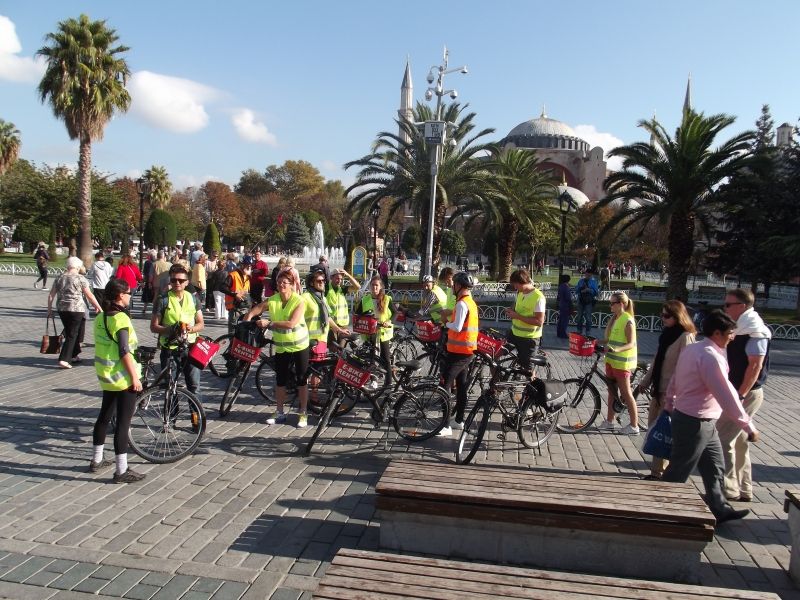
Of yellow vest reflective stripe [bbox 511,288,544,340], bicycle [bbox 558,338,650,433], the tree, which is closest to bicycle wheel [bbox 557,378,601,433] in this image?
bicycle [bbox 558,338,650,433]

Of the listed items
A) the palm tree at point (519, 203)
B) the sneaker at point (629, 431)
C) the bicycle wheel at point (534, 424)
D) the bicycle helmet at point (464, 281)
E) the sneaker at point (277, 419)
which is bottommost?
the sneaker at point (277, 419)

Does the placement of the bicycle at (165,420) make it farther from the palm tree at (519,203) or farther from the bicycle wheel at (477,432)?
the palm tree at (519,203)

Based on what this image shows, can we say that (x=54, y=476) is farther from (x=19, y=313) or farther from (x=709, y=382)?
(x=19, y=313)

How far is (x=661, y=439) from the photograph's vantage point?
4773 mm

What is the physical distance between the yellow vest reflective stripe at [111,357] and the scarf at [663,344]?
459cm

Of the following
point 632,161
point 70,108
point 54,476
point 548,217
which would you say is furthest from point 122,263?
point 548,217

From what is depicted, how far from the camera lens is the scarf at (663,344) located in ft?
18.4

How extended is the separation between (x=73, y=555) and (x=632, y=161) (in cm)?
2181

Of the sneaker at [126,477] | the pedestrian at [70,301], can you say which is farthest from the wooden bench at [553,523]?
the pedestrian at [70,301]

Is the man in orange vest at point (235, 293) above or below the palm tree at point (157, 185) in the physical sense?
below

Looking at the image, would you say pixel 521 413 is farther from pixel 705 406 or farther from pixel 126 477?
pixel 126 477

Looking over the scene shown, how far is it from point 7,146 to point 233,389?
167ft

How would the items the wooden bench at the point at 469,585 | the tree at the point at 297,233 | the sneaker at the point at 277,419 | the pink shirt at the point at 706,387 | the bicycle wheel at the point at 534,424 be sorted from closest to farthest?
1. the wooden bench at the point at 469,585
2. the pink shirt at the point at 706,387
3. the bicycle wheel at the point at 534,424
4. the sneaker at the point at 277,419
5. the tree at the point at 297,233

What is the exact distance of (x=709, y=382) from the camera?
4.23 metres
